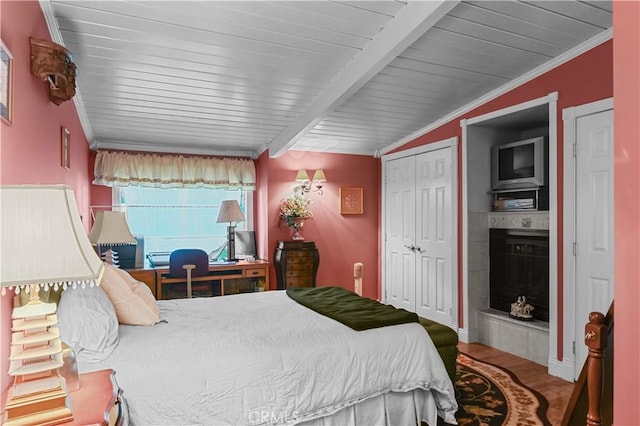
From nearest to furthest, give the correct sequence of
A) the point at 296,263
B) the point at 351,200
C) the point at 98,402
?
the point at 98,402 → the point at 296,263 → the point at 351,200

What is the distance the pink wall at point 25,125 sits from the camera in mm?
1582

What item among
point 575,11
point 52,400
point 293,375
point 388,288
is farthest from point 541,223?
point 52,400

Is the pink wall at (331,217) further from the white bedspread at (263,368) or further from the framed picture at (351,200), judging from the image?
the white bedspread at (263,368)

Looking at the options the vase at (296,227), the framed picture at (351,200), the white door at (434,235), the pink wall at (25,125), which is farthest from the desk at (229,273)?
the pink wall at (25,125)

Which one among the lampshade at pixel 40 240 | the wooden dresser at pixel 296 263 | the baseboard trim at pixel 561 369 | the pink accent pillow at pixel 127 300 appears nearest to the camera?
the lampshade at pixel 40 240

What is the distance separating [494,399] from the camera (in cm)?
298

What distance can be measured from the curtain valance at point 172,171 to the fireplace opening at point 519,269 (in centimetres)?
321

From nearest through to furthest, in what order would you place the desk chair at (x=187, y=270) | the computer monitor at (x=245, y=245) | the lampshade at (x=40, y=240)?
1. the lampshade at (x=40, y=240)
2. the desk chair at (x=187, y=270)
3. the computer monitor at (x=245, y=245)

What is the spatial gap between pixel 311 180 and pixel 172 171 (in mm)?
1813

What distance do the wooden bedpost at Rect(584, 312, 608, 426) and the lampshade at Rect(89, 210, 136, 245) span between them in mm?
2966

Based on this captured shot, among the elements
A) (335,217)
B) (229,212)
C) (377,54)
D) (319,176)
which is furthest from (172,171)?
(377,54)

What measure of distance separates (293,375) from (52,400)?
1250 mm

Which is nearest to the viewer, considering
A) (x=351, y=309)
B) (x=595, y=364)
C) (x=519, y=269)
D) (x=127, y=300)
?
(x=595, y=364)

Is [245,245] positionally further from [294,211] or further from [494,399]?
[494,399]
